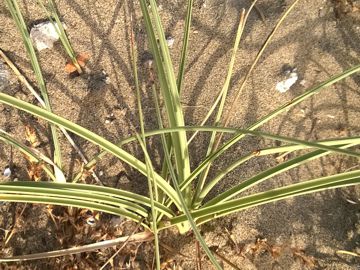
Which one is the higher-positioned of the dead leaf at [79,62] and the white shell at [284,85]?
the dead leaf at [79,62]

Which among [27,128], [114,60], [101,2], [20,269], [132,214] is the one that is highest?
[101,2]

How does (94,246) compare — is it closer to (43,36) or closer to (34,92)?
(34,92)

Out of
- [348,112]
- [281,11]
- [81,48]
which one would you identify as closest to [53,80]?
[81,48]

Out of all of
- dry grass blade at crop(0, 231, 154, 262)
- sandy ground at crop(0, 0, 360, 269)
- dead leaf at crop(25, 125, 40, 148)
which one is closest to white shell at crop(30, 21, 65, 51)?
sandy ground at crop(0, 0, 360, 269)

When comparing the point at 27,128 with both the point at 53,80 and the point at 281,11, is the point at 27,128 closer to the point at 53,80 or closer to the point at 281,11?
the point at 53,80

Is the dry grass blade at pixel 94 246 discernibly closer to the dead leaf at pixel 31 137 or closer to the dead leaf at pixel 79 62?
the dead leaf at pixel 31 137

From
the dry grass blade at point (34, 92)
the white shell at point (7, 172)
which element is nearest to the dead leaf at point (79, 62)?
the dry grass blade at point (34, 92)

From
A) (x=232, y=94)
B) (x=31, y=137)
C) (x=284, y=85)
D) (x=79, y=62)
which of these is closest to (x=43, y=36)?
(x=79, y=62)

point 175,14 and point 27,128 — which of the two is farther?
point 175,14
